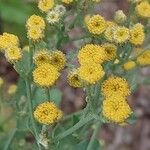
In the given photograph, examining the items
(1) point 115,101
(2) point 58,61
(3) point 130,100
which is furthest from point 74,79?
(3) point 130,100

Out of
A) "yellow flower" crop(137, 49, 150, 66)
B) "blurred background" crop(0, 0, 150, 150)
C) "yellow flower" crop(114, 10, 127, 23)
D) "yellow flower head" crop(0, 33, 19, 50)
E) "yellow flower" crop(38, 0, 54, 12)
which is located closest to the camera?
"yellow flower head" crop(0, 33, 19, 50)

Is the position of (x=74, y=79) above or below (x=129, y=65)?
above

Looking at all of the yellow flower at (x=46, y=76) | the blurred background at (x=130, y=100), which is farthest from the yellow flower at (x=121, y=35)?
the blurred background at (x=130, y=100)

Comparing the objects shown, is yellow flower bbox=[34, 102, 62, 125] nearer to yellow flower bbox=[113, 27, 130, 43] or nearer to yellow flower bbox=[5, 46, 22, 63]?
yellow flower bbox=[5, 46, 22, 63]

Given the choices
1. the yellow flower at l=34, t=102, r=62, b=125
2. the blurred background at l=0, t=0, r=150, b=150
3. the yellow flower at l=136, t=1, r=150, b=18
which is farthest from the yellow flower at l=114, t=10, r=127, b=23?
the blurred background at l=0, t=0, r=150, b=150

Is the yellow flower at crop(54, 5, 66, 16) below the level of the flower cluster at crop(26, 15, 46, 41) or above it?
above

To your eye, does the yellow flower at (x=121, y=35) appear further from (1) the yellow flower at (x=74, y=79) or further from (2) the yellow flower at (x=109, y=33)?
(1) the yellow flower at (x=74, y=79)

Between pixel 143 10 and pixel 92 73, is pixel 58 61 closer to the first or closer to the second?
pixel 92 73
